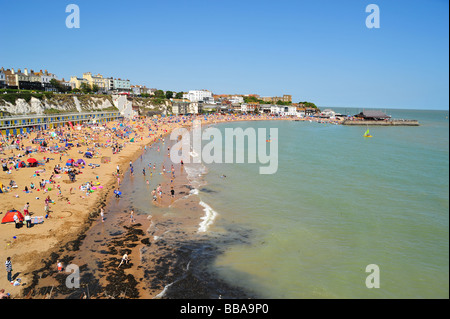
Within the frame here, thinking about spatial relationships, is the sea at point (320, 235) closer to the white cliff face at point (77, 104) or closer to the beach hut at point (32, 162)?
the beach hut at point (32, 162)

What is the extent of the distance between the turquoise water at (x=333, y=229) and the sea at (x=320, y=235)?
0.06 metres

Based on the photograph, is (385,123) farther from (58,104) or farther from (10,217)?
(10,217)

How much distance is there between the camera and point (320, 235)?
17906 mm

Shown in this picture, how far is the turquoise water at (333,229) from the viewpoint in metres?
13.2

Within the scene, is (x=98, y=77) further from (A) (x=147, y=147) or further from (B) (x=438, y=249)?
(B) (x=438, y=249)

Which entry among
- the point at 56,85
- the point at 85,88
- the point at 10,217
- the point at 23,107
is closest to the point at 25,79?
the point at 56,85

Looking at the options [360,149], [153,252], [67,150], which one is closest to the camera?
[153,252]

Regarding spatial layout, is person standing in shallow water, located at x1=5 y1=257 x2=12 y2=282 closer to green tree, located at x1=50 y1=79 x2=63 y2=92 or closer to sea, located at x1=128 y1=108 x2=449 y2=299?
sea, located at x1=128 y1=108 x2=449 y2=299

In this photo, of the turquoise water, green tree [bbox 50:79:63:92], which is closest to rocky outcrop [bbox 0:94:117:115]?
green tree [bbox 50:79:63:92]

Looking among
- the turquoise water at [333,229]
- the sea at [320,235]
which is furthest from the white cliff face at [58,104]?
the turquoise water at [333,229]

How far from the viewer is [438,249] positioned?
15.6 meters

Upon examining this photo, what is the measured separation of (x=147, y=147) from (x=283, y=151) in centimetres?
2460

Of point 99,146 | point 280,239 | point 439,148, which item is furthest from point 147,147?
point 439,148

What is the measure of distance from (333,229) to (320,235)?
1.45 meters
